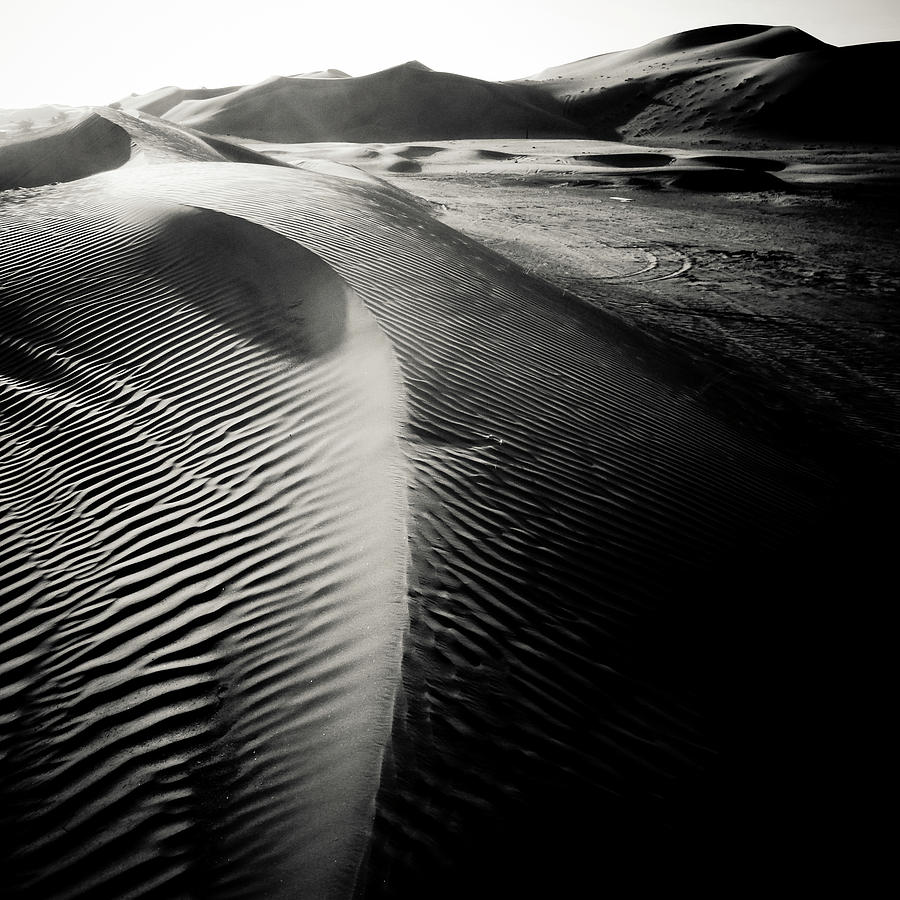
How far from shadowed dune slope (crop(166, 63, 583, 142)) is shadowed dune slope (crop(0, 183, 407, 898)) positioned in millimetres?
47708

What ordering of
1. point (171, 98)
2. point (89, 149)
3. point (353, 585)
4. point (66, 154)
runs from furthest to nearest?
point (171, 98), point (66, 154), point (89, 149), point (353, 585)

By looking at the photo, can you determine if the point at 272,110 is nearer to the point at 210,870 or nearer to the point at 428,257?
the point at 428,257

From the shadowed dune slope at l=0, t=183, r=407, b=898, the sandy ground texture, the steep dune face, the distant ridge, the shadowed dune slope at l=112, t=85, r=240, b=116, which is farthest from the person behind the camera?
the shadowed dune slope at l=112, t=85, r=240, b=116

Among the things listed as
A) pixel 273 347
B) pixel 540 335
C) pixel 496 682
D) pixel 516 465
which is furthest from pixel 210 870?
pixel 540 335

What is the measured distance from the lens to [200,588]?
3350 mm

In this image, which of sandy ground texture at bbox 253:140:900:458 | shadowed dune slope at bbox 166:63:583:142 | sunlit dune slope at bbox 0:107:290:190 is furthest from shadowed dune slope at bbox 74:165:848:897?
shadowed dune slope at bbox 166:63:583:142

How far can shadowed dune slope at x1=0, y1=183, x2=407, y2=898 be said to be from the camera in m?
2.33

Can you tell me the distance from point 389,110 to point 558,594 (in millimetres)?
57973

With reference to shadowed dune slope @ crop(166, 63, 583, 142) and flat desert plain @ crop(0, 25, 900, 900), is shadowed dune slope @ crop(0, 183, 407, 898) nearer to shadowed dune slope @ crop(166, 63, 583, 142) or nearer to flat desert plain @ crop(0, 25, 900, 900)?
flat desert plain @ crop(0, 25, 900, 900)

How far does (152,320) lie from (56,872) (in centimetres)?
498

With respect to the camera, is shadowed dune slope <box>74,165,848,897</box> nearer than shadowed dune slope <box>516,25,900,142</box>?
Yes

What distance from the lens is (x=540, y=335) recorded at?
698 centimetres

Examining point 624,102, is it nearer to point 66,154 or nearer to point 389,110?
point 389,110

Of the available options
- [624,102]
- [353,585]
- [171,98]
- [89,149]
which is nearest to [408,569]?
[353,585]
